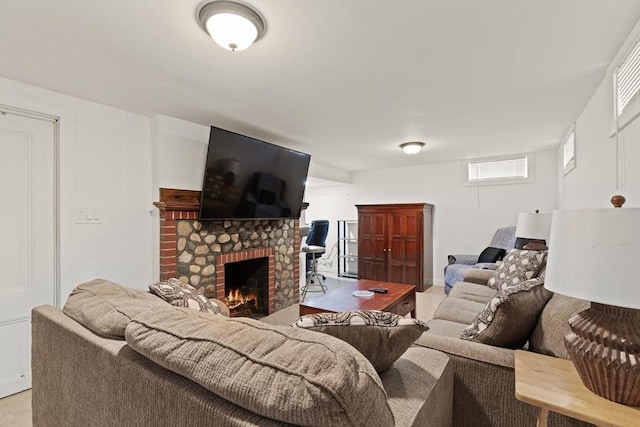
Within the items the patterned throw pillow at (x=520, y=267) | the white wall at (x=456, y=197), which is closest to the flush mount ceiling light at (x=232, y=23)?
the patterned throw pillow at (x=520, y=267)

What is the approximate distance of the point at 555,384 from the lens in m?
1.02

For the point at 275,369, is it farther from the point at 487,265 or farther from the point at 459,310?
the point at 487,265

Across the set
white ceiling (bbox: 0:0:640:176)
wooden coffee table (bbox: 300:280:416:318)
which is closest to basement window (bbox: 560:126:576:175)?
white ceiling (bbox: 0:0:640:176)

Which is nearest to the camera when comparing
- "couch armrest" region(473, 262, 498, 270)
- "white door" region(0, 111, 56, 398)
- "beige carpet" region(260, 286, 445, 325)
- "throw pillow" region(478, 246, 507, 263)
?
"white door" region(0, 111, 56, 398)

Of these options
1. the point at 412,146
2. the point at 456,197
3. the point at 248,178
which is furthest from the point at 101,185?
the point at 456,197

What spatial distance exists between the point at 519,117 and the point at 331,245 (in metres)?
4.48

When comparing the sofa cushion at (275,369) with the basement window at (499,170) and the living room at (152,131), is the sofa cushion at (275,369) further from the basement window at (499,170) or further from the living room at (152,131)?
the basement window at (499,170)

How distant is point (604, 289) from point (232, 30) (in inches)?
69.4

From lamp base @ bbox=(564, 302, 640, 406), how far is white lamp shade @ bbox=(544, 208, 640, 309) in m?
0.14

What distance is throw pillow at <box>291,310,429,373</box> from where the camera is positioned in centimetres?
97

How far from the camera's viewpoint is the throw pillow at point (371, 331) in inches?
38.3

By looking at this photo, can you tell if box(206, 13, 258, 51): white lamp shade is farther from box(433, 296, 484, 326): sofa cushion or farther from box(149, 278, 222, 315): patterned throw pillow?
box(433, 296, 484, 326): sofa cushion

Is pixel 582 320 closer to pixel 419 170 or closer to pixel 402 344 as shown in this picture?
pixel 402 344

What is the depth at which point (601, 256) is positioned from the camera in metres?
0.87
